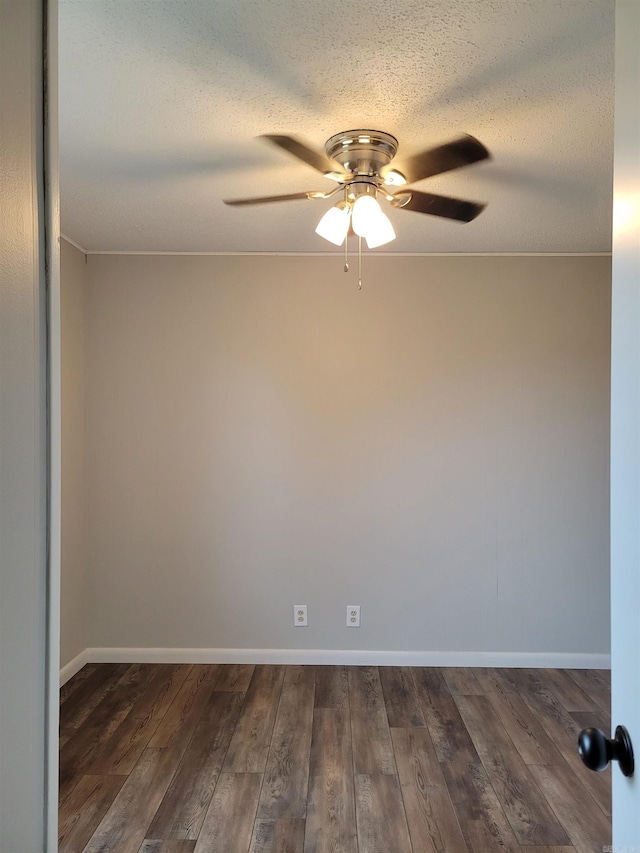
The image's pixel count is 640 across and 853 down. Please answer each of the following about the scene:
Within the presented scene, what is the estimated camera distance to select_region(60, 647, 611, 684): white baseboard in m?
3.57

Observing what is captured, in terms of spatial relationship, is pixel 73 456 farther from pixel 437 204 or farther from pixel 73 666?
pixel 437 204

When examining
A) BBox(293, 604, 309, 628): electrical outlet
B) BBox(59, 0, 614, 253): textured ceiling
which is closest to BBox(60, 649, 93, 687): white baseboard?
BBox(293, 604, 309, 628): electrical outlet

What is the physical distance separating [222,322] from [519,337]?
1.83 meters

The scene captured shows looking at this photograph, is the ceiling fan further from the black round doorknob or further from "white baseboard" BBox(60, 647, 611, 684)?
"white baseboard" BBox(60, 647, 611, 684)

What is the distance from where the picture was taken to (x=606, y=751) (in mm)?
750

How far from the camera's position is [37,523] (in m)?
0.76

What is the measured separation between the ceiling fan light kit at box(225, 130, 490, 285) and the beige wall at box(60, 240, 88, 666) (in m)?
1.71

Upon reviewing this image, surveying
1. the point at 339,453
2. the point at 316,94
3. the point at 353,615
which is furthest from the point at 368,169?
the point at 353,615

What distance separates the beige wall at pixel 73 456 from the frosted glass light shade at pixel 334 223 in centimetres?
187

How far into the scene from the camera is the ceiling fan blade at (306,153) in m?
1.84

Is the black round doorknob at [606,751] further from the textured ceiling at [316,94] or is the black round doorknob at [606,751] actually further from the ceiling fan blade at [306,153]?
the ceiling fan blade at [306,153]

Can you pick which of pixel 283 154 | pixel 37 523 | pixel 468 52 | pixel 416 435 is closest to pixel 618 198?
pixel 37 523

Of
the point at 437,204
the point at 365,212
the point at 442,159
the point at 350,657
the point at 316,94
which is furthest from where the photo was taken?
the point at 350,657

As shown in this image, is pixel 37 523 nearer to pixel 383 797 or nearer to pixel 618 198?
pixel 618 198
